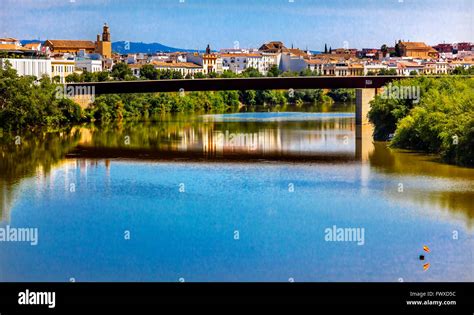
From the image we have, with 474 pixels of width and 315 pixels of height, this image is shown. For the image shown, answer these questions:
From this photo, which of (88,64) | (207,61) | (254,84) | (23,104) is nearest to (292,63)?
(207,61)

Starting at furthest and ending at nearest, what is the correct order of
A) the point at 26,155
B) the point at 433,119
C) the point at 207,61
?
the point at 207,61 → the point at 26,155 → the point at 433,119

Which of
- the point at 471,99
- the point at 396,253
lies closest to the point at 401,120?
the point at 471,99

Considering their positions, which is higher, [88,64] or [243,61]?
[243,61]

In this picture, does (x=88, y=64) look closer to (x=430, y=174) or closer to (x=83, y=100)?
(x=83, y=100)

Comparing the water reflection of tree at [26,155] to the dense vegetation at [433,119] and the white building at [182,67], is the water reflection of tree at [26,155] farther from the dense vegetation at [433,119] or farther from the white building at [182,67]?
the white building at [182,67]

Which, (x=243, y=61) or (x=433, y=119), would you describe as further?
(x=243, y=61)

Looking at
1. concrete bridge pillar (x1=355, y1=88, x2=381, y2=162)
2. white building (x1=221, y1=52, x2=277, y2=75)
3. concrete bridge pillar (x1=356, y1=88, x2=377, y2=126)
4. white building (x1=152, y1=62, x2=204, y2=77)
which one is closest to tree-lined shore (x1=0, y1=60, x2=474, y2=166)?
concrete bridge pillar (x1=355, y1=88, x2=381, y2=162)

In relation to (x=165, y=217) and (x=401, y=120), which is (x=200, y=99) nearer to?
(x=401, y=120)
